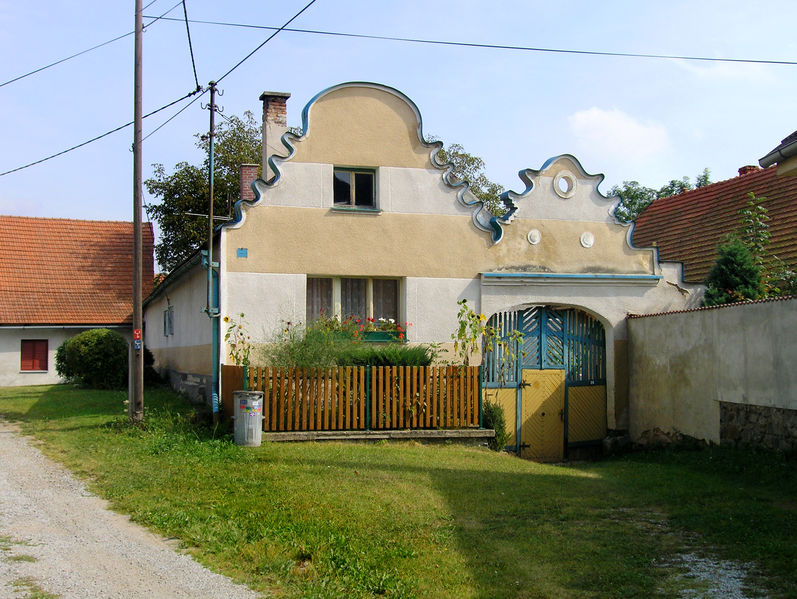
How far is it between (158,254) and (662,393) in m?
A: 23.7

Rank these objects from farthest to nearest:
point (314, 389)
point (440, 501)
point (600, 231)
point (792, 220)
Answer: point (792, 220) → point (600, 231) → point (314, 389) → point (440, 501)

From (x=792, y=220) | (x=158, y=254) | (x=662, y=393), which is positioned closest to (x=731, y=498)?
(x=662, y=393)

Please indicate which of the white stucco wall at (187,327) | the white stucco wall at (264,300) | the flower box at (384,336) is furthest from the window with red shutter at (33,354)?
the flower box at (384,336)

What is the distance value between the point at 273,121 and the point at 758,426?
1107 centimetres

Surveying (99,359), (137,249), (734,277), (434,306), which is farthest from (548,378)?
(99,359)

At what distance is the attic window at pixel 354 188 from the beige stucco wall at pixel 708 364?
6082 millimetres

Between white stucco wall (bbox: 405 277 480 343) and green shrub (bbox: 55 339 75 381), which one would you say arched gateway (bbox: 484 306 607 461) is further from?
green shrub (bbox: 55 339 75 381)

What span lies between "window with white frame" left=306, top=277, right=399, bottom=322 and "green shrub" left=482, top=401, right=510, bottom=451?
2654mm

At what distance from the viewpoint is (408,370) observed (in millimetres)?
13602

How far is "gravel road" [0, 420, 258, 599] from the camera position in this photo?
591 centimetres

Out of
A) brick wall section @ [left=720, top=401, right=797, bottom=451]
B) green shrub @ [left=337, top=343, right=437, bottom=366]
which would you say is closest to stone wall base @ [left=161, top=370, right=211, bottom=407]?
green shrub @ [left=337, top=343, right=437, bottom=366]

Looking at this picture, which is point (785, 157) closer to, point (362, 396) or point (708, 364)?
point (708, 364)

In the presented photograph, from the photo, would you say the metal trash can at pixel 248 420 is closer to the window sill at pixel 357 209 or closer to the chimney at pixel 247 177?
the window sill at pixel 357 209

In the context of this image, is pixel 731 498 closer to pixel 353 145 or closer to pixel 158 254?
pixel 353 145
